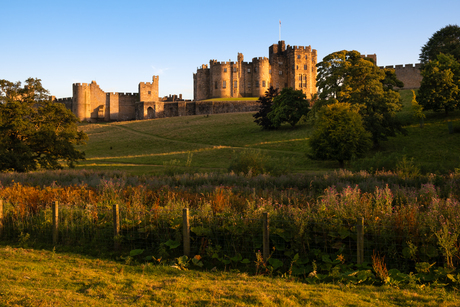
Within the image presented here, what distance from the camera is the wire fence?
774 cm

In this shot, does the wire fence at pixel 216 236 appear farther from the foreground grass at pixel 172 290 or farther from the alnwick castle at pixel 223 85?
the alnwick castle at pixel 223 85

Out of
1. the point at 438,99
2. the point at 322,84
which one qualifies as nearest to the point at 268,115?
the point at 322,84

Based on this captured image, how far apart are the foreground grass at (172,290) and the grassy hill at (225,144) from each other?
16970mm

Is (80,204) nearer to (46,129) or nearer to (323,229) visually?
(323,229)

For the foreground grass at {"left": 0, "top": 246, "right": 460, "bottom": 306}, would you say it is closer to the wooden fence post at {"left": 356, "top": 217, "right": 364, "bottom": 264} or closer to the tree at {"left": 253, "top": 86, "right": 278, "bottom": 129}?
the wooden fence post at {"left": 356, "top": 217, "right": 364, "bottom": 264}

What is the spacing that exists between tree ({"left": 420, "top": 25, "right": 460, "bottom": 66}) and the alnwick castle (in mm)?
26382

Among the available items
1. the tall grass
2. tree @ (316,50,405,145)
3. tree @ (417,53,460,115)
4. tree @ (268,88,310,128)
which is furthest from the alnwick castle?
the tall grass

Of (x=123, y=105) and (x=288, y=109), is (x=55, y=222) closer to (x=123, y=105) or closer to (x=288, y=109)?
(x=288, y=109)

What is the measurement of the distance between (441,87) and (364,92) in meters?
11.2

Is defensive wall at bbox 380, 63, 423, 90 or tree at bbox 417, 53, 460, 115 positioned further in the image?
defensive wall at bbox 380, 63, 423, 90

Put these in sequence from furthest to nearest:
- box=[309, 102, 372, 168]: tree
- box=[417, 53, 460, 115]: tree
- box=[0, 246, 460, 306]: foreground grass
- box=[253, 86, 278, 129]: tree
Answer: box=[253, 86, 278, 129]: tree, box=[417, 53, 460, 115]: tree, box=[309, 102, 372, 168]: tree, box=[0, 246, 460, 306]: foreground grass

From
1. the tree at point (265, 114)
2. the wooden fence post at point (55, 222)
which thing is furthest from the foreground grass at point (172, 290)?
the tree at point (265, 114)

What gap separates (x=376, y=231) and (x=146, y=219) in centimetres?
558

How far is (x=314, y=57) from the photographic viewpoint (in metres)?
90.2
